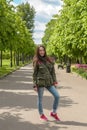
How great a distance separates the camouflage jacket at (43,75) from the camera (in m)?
11.4

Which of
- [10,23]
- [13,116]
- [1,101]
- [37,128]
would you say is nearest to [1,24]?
[10,23]

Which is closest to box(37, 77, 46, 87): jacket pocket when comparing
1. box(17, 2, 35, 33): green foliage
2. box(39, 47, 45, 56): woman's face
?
box(39, 47, 45, 56): woman's face

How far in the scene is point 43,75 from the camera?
37.4 ft

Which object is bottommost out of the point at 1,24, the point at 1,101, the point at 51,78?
the point at 1,101

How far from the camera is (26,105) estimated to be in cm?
1511

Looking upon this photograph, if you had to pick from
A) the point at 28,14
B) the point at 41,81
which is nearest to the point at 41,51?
the point at 41,81

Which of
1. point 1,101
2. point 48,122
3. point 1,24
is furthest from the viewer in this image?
point 1,24

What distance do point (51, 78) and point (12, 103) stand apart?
4543mm

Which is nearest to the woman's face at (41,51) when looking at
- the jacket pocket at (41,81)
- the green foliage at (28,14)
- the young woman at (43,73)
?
the young woman at (43,73)

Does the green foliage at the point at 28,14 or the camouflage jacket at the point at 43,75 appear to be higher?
the green foliage at the point at 28,14

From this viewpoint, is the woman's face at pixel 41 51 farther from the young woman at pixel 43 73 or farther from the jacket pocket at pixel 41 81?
the jacket pocket at pixel 41 81

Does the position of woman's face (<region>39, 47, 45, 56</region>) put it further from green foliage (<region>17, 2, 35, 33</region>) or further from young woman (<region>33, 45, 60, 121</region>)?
green foliage (<region>17, 2, 35, 33</region>)

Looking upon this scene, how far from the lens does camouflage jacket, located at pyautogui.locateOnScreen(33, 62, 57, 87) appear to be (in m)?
11.4

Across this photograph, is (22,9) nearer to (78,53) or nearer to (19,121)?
(78,53)
